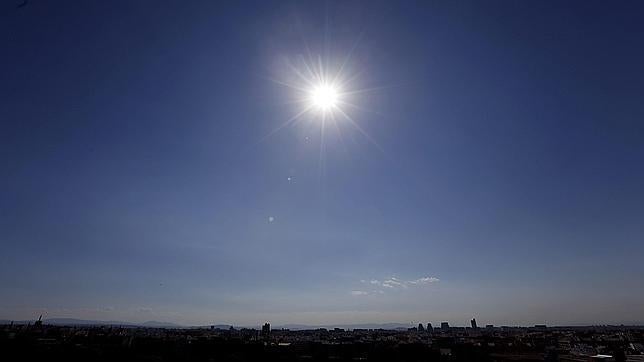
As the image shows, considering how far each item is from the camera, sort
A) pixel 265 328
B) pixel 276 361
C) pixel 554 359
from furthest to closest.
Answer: pixel 265 328 → pixel 276 361 → pixel 554 359

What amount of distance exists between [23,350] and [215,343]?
25.5 metres

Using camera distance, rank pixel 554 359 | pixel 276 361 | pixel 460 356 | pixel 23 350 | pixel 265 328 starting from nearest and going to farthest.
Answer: pixel 554 359
pixel 23 350
pixel 276 361
pixel 460 356
pixel 265 328

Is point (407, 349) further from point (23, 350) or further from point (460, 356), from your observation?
point (23, 350)

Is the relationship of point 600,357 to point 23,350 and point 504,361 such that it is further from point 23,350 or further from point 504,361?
point 23,350

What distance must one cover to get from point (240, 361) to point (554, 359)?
32.0 m

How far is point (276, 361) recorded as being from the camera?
4762 cm

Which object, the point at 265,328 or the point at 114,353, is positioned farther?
the point at 265,328

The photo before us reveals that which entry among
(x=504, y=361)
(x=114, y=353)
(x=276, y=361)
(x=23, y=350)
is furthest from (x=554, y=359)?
(x=23, y=350)

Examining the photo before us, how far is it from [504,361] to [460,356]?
669 cm

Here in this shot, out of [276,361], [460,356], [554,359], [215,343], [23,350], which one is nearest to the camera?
[554,359]

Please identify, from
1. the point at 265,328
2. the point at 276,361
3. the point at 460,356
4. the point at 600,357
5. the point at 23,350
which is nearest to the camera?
the point at 600,357

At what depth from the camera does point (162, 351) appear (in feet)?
184

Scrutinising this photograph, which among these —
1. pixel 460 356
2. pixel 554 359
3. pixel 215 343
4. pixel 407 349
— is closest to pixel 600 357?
pixel 554 359

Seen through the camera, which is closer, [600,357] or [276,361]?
[600,357]
